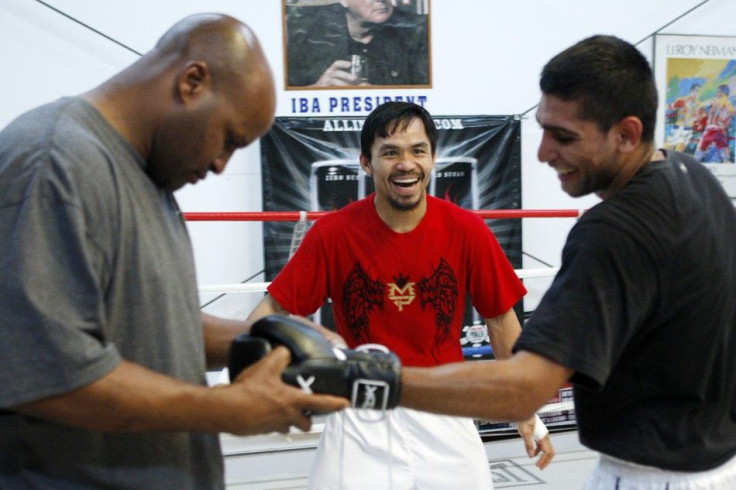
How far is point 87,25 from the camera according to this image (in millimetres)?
4207

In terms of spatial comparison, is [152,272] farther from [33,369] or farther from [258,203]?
[258,203]

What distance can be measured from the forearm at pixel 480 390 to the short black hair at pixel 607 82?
0.43 m

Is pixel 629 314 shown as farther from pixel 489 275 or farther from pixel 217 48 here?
pixel 489 275

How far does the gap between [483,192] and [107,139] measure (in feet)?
11.9

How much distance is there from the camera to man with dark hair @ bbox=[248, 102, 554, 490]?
6.55 feet

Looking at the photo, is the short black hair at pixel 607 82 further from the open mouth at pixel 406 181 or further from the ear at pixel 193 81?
the open mouth at pixel 406 181

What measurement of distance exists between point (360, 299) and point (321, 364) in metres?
0.91

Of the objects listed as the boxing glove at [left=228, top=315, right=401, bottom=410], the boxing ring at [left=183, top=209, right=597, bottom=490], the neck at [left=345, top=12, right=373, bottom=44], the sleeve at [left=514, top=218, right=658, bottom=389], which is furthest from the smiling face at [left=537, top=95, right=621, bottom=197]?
the neck at [left=345, top=12, right=373, bottom=44]

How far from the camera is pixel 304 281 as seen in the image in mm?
2131

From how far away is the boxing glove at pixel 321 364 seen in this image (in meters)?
1.17

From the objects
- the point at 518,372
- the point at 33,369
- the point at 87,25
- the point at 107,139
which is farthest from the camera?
the point at 87,25

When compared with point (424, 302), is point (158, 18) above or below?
above

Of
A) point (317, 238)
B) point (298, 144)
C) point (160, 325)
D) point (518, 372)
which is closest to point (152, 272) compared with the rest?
point (160, 325)

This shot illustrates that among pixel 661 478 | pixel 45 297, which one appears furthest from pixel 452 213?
pixel 45 297
